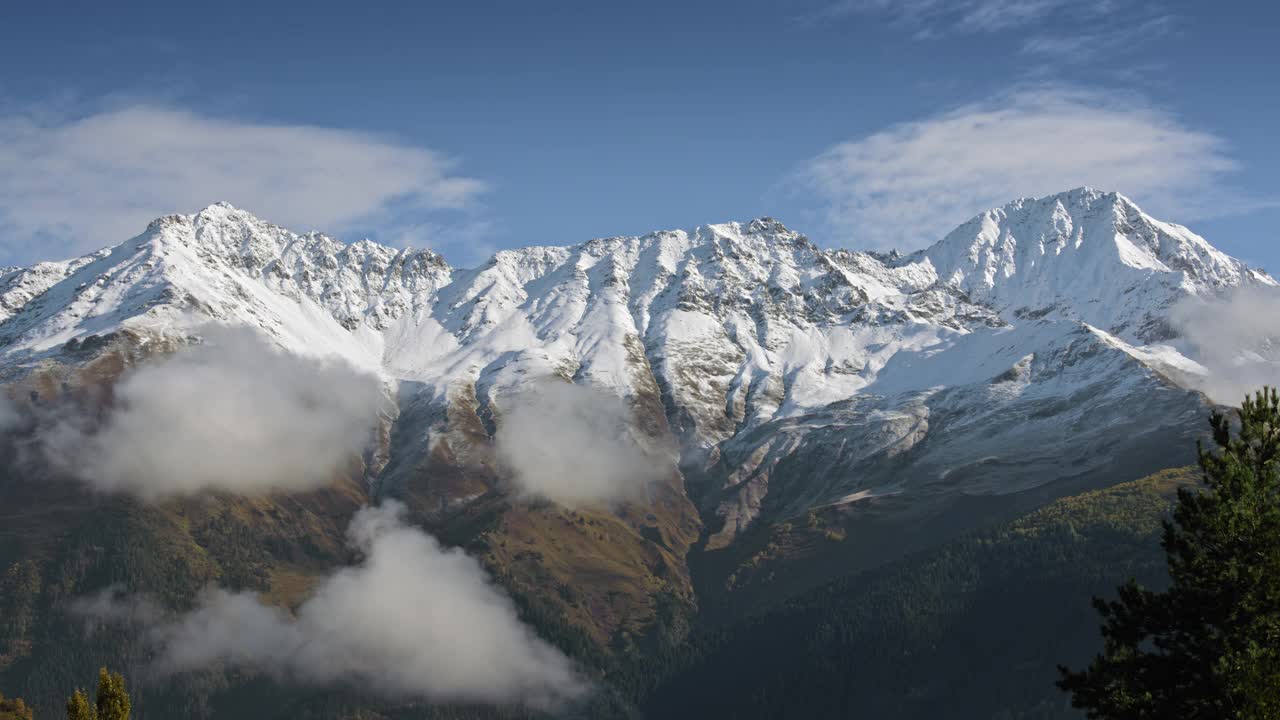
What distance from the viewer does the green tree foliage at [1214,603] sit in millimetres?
53531

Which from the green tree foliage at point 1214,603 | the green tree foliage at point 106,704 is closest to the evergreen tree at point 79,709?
the green tree foliage at point 106,704

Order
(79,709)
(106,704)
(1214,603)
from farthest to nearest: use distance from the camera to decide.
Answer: (79,709)
(106,704)
(1214,603)

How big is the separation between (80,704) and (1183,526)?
58.4m

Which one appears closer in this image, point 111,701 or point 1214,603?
point 1214,603

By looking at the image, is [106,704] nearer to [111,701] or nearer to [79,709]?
[111,701]

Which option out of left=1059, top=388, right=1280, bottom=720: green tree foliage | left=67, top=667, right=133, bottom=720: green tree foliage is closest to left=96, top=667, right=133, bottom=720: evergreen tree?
left=67, top=667, right=133, bottom=720: green tree foliage

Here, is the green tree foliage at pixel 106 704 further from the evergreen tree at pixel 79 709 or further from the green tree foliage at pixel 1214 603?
the green tree foliage at pixel 1214 603

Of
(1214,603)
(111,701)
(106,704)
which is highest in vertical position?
(111,701)

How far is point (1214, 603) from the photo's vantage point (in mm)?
55469

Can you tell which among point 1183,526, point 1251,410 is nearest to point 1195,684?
point 1183,526

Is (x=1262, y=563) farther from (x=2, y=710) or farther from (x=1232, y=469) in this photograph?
(x=2, y=710)

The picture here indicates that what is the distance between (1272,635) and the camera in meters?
53.0

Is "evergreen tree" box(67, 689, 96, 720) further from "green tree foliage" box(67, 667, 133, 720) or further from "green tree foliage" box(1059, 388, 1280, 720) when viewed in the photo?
"green tree foliage" box(1059, 388, 1280, 720)

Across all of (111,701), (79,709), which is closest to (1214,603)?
(111,701)
